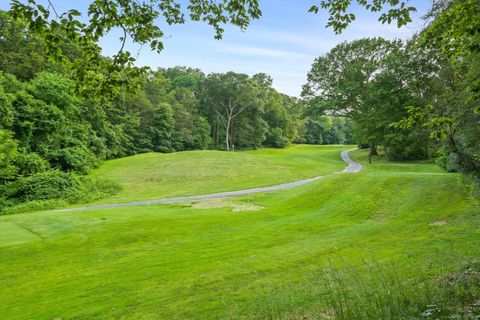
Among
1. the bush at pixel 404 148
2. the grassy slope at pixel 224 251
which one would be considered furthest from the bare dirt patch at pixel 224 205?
the bush at pixel 404 148

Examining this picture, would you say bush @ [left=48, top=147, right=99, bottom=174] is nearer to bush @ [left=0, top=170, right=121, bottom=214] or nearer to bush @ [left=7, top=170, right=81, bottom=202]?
bush @ [left=0, top=170, right=121, bottom=214]

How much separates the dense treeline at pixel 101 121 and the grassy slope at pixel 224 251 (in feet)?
13.8

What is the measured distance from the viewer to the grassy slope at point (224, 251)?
624 cm

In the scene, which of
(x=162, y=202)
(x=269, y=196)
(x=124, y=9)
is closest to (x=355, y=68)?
(x=269, y=196)

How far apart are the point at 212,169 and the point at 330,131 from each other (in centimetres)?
7002

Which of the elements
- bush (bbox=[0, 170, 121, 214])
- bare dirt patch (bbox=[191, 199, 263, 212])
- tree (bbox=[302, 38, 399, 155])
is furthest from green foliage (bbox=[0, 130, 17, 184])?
tree (bbox=[302, 38, 399, 155])

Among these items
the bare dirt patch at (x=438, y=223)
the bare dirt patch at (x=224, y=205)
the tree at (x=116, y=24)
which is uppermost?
the tree at (x=116, y=24)

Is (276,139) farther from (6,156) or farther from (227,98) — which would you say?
(6,156)

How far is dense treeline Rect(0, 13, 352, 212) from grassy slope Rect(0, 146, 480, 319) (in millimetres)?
4221

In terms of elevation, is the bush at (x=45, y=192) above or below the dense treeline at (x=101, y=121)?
below

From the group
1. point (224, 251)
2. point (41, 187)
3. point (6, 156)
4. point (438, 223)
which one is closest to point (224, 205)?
point (224, 251)

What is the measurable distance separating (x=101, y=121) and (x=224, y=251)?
4059cm

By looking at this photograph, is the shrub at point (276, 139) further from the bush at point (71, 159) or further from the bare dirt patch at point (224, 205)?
the bare dirt patch at point (224, 205)

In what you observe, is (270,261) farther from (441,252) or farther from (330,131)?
(330,131)
